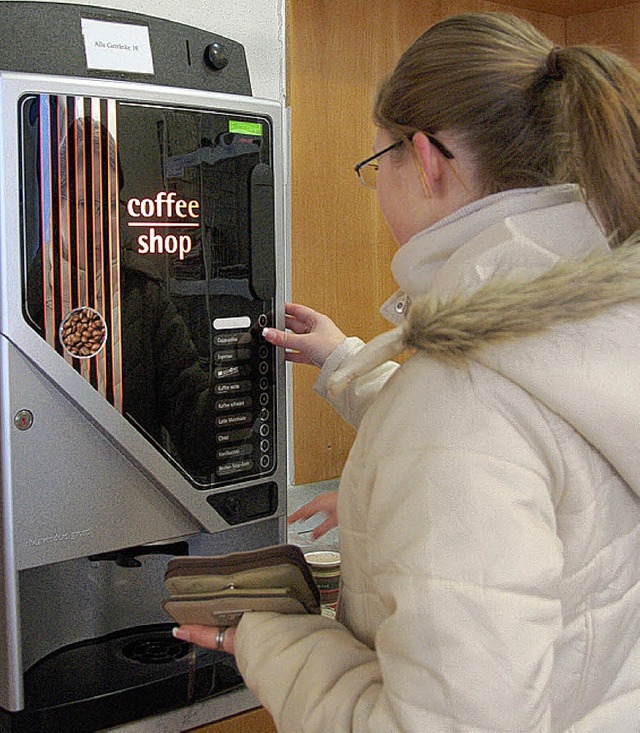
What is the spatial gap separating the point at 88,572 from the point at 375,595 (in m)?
0.46

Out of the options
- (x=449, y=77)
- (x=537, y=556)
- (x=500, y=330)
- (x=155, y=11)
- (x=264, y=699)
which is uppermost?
(x=155, y=11)

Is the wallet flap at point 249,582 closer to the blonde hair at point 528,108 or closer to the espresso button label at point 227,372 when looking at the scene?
the espresso button label at point 227,372

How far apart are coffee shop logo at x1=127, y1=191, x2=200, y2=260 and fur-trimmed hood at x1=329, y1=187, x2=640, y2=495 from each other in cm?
40

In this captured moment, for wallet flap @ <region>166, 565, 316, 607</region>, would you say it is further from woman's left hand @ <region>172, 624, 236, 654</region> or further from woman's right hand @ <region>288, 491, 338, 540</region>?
woman's right hand @ <region>288, 491, 338, 540</region>

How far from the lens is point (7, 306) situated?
101cm

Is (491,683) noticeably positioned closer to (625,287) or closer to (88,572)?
(625,287)

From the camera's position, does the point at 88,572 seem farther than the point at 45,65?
Yes

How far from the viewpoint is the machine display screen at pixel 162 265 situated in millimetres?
1036

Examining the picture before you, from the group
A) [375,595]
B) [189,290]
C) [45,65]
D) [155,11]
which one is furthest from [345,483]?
[155,11]

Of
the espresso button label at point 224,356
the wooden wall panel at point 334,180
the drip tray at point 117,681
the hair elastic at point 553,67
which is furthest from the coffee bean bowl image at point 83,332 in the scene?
the wooden wall panel at point 334,180

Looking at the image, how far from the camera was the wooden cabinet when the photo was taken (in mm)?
1187

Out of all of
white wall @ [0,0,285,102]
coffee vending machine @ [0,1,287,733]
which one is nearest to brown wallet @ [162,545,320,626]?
coffee vending machine @ [0,1,287,733]

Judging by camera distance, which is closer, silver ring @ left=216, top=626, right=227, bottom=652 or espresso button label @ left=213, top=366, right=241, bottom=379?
silver ring @ left=216, top=626, right=227, bottom=652

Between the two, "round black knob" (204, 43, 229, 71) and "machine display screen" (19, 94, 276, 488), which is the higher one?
"round black knob" (204, 43, 229, 71)
